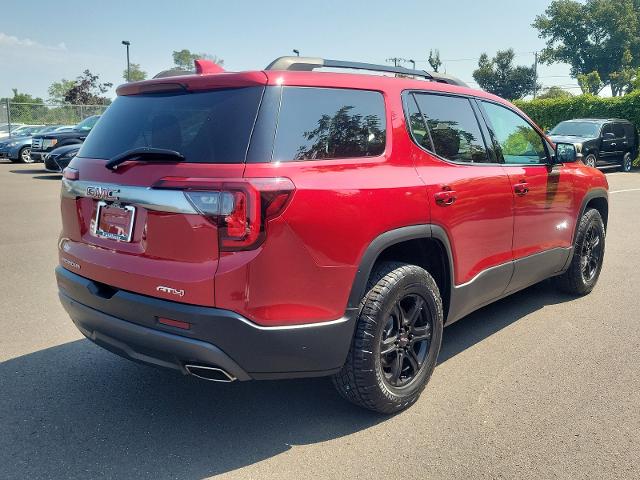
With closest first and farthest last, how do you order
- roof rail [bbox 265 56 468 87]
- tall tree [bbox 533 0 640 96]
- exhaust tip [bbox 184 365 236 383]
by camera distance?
1. exhaust tip [bbox 184 365 236 383]
2. roof rail [bbox 265 56 468 87]
3. tall tree [bbox 533 0 640 96]

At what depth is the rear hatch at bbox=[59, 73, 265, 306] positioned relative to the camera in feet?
8.36

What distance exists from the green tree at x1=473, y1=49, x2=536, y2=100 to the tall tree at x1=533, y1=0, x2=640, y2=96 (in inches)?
242

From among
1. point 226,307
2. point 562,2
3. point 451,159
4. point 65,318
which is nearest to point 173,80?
point 226,307

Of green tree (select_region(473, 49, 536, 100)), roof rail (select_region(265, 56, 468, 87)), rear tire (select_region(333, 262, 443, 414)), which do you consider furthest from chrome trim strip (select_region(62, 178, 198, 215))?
green tree (select_region(473, 49, 536, 100))

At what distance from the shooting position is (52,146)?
60.1ft

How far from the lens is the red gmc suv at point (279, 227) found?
255 centimetres

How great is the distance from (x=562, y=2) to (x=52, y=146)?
214 feet

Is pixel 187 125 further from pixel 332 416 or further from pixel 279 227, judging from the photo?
pixel 332 416

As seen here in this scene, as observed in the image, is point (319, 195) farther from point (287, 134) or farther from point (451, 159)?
point (451, 159)

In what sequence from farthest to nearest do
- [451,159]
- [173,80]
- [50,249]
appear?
[50,249], [451,159], [173,80]

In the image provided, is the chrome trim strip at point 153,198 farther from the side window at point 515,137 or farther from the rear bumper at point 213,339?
the side window at point 515,137

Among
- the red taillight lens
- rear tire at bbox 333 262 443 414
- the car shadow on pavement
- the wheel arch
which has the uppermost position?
the red taillight lens

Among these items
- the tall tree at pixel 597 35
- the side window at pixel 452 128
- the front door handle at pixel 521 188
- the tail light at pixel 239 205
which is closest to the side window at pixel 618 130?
the front door handle at pixel 521 188

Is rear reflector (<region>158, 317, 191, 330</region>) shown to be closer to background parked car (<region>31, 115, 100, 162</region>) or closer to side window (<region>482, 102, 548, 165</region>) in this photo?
side window (<region>482, 102, 548, 165</region>)
